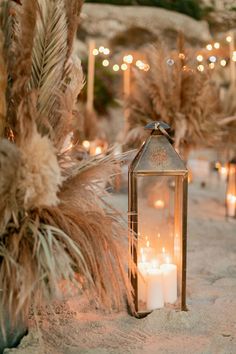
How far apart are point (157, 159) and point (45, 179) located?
0.48 metres

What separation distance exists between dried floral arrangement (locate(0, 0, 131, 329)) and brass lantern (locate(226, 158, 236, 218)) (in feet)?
6.31

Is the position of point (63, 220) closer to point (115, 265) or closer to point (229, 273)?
point (115, 265)

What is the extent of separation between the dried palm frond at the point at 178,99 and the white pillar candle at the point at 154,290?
1.38 metres

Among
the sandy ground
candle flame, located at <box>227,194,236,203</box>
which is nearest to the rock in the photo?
candle flame, located at <box>227,194,236,203</box>

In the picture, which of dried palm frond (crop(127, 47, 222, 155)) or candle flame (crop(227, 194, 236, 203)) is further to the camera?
candle flame (crop(227, 194, 236, 203))

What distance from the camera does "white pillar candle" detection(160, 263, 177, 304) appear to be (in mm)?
1487

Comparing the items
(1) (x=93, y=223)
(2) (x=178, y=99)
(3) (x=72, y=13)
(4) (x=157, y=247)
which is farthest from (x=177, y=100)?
(1) (x=93, y=223)

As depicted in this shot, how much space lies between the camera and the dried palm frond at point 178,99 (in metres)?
2.75

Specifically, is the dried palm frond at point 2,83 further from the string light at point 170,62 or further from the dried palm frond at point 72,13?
the string light at point 170,62

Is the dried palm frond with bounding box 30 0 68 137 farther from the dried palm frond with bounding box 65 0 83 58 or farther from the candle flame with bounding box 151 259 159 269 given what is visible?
the candle flame with bounding box 151 259 159 269

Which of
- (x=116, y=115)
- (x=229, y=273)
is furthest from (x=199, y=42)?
(x=229, y=273)

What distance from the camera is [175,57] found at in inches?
116

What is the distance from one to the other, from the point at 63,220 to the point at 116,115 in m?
5.65

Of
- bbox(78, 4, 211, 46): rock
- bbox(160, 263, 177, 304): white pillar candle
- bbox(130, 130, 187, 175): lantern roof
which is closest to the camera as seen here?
bbox(130, 130, 187, 175): lantern roof
